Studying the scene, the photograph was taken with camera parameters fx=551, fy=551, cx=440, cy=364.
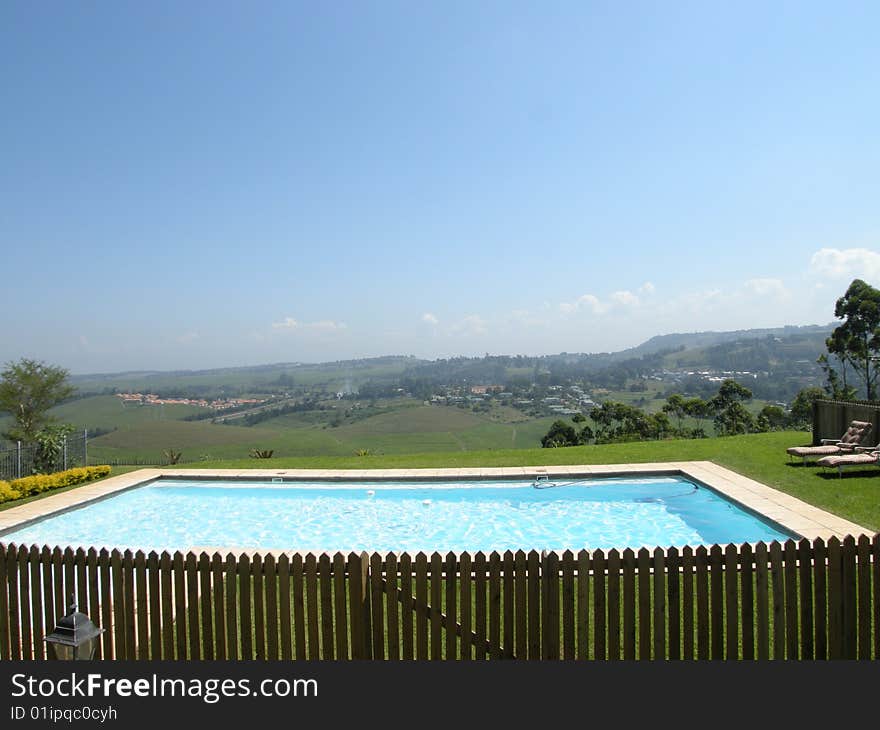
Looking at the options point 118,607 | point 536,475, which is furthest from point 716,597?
point 536,475

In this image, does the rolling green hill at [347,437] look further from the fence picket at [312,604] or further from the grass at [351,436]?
the fence picket at [312,604]

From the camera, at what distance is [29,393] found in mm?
26594

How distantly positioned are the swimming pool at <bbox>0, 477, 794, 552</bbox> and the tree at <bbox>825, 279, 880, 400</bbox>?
2488 cm

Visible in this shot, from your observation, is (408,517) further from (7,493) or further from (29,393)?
(29,393)

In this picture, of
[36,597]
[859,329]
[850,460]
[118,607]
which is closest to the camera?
[118,607]

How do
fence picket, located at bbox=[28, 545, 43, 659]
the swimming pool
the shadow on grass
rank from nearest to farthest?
fence picket, located at bbox=[28, 545, 43, 659], the swimming pool, the shadow on grass

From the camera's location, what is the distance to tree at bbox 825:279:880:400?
30375mm

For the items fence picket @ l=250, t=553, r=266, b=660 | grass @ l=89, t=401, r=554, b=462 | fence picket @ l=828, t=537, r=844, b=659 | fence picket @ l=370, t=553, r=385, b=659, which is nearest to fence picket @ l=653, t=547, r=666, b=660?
fence picket @ l=828, t=537, r=844, b=659

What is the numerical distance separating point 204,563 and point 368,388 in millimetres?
169600

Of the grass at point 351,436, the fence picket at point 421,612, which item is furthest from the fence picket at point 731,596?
the grass at point 351,436

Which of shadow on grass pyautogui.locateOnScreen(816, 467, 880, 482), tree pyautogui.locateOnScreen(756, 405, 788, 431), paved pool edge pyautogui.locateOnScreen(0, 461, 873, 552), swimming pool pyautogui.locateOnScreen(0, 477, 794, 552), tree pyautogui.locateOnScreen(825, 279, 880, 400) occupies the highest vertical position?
tree pyautogui.locateOnScreen(825, 279, 880, 400)

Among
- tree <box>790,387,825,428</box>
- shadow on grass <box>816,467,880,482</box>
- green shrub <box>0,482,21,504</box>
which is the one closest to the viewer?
shadow on grass <box>816,467,880,482</box>

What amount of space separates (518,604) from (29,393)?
3017 centimetres

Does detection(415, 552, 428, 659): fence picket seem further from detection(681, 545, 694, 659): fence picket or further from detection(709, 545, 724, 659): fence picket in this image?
detection(709, 545, 724, 659): fence picket
